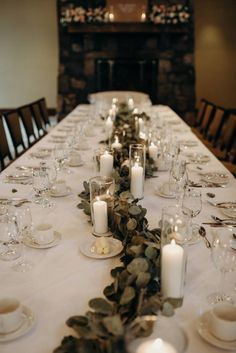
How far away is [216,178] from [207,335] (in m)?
1.42

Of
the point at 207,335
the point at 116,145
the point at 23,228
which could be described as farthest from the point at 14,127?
the point at 207,335

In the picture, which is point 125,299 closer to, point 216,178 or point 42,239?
point 42,239

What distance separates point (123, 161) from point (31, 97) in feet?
24.6

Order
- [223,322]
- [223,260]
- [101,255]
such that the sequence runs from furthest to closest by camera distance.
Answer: [101,255], [223,260], [223,322]

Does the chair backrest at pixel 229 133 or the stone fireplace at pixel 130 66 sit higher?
the stone fireplace at pixel 130 66

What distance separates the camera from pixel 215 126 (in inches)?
173

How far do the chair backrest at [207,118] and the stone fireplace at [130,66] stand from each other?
2.48m

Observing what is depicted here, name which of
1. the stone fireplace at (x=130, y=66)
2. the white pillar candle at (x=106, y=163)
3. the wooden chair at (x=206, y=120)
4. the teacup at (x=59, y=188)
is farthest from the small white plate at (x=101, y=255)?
the stone fireplace at (x=130, y=66)

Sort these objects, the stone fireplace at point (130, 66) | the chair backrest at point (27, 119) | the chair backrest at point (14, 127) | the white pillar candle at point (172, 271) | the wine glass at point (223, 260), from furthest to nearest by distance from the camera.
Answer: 1. the stone fireplace at point (130, 66)
2. the chair backrest at point (27, 119)
3. the chair backrest at point (14, 127)
4. the wine glass at point (223, 260)
5. the white pillar candle at point (172, 271)

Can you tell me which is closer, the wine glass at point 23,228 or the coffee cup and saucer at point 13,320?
the coffee cup and saucer at point 13,320

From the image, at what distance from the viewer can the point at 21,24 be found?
8734 mm

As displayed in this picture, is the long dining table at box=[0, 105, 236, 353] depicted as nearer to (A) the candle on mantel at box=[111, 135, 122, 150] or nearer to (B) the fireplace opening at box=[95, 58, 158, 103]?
(A) the candle on mantel at box=[111, 135, 122, 150]

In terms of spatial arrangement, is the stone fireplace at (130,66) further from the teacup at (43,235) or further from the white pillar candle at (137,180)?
the teacup at (43,235)

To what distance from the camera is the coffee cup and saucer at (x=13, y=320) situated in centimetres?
97
